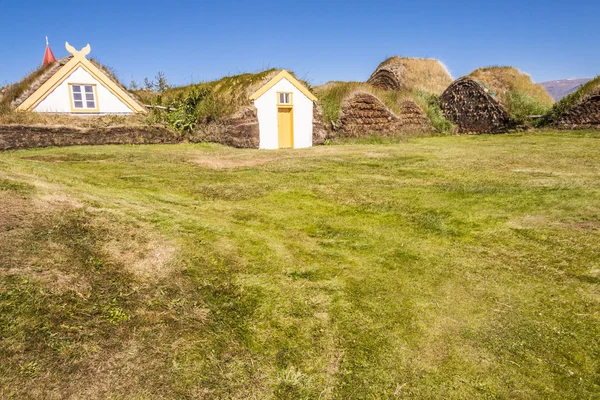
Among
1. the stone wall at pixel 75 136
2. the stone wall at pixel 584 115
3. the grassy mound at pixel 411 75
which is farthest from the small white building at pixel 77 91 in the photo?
the stone wall at pixel 584 115

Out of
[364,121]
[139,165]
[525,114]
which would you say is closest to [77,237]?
[139,165]

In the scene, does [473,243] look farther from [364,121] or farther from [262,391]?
[364,121]

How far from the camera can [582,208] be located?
6062 mm

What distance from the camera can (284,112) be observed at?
19.0 m

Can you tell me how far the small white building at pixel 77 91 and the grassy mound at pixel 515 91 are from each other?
2254 centimetres

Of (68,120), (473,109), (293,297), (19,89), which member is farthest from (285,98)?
(293,297)

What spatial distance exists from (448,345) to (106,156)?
493 inches

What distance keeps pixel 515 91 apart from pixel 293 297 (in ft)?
87.1

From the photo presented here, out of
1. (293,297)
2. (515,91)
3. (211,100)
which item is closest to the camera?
(293,297)

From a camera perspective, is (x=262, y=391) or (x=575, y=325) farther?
(x=575, y=325)

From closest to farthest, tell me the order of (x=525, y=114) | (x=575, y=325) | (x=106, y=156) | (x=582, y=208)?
(x=575, y=325)
(x=582, y=208)
(x=106, y=156)
(x=525, y=114)

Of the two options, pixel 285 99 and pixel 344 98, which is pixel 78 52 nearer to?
pixel 285 99

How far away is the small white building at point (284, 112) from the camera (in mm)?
18172

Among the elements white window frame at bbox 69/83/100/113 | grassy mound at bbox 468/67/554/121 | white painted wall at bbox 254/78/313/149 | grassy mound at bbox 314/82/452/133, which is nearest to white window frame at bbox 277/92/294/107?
white painted wall at bbox 254/78/313/149
